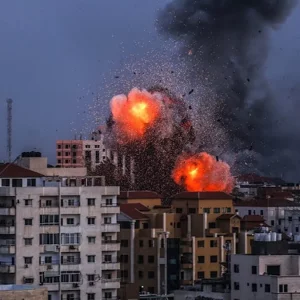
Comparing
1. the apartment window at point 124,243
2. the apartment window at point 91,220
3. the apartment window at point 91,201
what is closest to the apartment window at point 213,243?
the apartment window at point 124,243

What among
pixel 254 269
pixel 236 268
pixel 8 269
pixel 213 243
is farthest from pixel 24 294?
pixel 213 243

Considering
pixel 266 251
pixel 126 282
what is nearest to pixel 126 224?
pixel 126 282

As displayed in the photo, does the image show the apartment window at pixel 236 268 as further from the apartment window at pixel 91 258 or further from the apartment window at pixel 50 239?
the apartment window at pixel 50 239

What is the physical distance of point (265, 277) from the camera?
65.9 meters

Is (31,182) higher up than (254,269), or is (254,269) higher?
(31,182)

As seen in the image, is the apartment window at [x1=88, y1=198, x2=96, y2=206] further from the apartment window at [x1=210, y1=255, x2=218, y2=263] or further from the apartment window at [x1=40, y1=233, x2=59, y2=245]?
the apartment window at [x1=210, y1=255, x2=218, y2=263]

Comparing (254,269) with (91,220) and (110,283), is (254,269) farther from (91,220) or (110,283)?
(91,220)

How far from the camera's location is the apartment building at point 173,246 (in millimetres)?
88688

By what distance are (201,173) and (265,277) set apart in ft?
153

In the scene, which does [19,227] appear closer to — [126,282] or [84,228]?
[84,228]

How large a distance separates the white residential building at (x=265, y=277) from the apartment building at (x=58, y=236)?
8341 mm

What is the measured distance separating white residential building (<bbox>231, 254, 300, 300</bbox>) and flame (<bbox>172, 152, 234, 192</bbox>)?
140 ft

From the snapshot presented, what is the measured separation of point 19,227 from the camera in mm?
73500

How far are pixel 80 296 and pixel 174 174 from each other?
133ft
